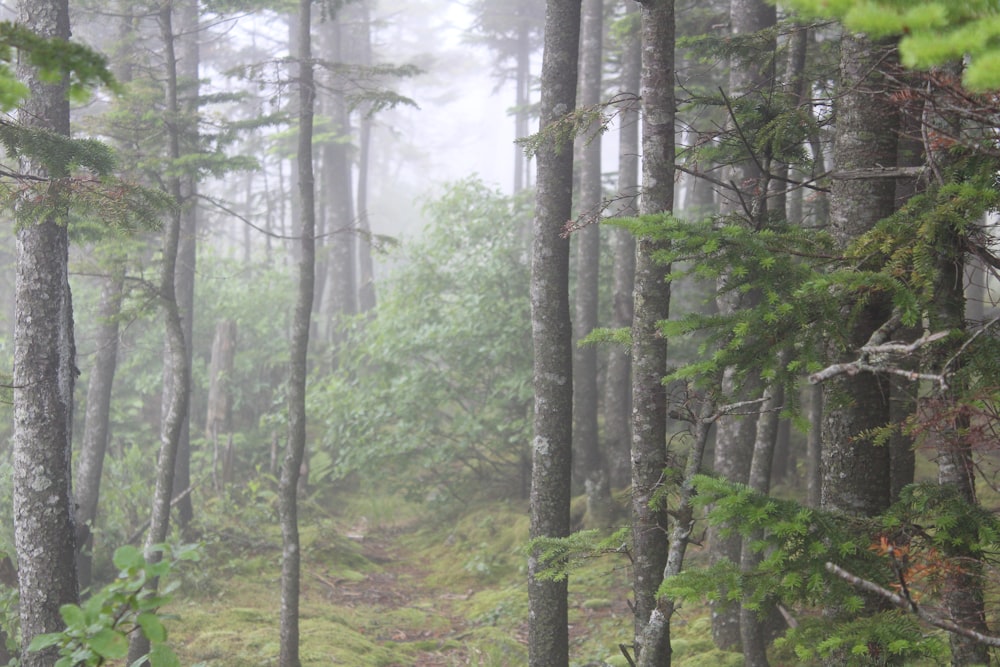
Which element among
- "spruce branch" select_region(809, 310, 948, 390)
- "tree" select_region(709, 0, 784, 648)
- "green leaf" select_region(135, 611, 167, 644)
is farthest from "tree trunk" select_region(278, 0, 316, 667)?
"spruce branch" select_region(809, 310, 948, 390)

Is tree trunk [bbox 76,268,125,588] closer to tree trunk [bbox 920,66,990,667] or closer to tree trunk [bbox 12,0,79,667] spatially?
tree trunk [bbox 12,0,79,667]

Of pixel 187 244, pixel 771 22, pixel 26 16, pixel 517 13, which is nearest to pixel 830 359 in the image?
pixel 771 22

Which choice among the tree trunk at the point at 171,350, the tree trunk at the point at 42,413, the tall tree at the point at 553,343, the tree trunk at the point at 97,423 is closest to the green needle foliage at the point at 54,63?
the tall tree at the point at 553,343

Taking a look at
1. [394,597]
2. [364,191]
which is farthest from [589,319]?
[364,191]

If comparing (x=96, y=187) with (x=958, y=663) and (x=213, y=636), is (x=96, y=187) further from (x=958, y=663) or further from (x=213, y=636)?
(x=958, y=663)

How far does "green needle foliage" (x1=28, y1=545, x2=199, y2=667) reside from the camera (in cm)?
249

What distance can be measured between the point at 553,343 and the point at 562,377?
29 centimetres

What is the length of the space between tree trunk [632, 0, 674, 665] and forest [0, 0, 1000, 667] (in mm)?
21

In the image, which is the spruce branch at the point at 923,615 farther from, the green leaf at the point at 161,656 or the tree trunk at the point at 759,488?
the tree trunk at the point at 759,488

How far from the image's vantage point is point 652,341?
488cm

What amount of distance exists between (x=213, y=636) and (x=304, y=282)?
14.5 ft

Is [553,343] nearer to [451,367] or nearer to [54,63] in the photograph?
[54,63]

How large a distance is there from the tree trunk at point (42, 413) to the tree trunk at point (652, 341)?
5297 millimetres

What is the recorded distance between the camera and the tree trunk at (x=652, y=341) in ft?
15.9
